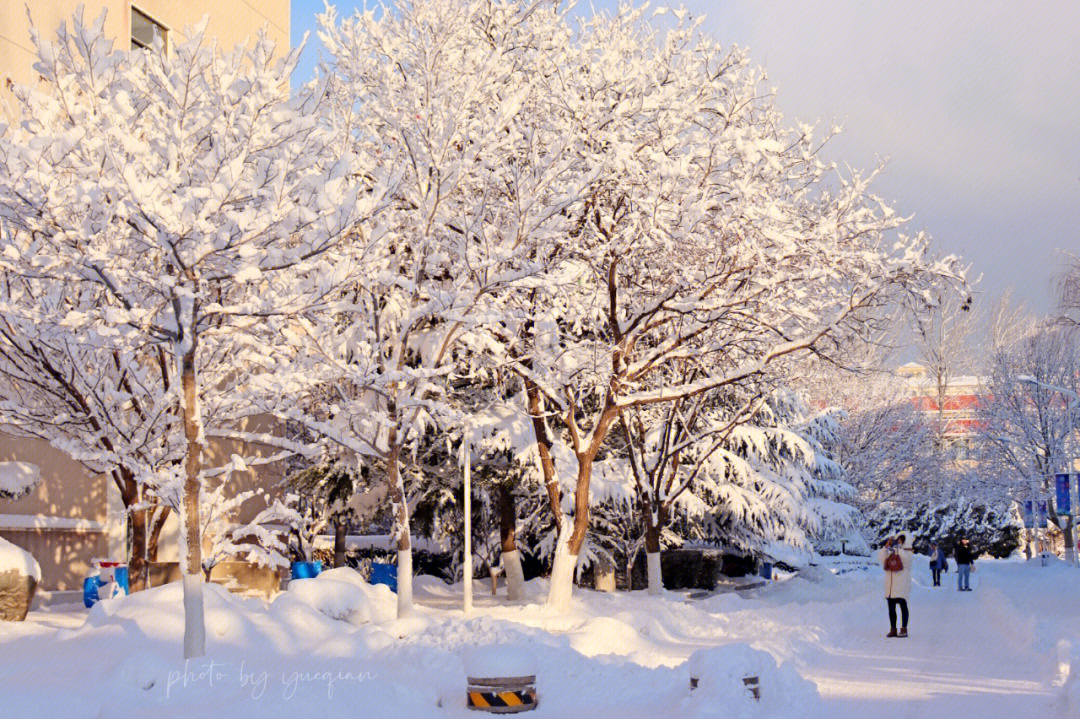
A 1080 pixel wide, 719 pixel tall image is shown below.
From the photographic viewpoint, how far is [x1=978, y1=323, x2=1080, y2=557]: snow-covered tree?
45.8 metres

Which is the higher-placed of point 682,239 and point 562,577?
point 682,239

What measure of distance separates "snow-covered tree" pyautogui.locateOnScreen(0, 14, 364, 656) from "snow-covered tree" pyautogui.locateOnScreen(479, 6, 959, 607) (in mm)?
5541

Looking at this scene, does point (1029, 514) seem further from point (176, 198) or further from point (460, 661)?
point (176, 198)

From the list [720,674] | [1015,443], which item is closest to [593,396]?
[720,674]

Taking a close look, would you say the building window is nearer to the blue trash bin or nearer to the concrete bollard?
the blue trash bin

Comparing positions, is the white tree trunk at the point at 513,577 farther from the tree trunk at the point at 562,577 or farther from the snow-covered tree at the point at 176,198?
the snow-covered tree at the point at 176,198

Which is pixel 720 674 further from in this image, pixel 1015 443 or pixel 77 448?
pixel 1015 443

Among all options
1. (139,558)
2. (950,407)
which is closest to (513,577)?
(139,558)

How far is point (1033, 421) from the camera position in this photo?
4669 centimetres

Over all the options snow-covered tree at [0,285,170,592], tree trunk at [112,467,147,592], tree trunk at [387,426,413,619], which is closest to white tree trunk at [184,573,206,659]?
snow-covered tree at [0,285,170,592]

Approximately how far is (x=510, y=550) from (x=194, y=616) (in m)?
12.9

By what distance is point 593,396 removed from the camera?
81.8 ft

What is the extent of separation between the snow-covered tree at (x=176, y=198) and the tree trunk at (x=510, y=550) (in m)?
12.2

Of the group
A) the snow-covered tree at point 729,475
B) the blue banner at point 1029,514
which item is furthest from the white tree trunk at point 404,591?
the blue banner at point 1029,514
